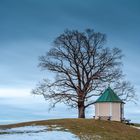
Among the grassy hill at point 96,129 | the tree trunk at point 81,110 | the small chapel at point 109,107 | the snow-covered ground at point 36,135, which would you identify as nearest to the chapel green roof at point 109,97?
the small chapel at point 109,107

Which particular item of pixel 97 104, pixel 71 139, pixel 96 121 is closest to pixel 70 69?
pixel 97 104

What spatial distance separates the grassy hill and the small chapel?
6.96 m

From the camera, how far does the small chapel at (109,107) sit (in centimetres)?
5038

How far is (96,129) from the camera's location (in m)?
38.4

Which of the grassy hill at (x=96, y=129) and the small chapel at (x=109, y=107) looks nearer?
the grassy hill at (x=96, y=129)

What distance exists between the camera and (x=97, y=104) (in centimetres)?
5103

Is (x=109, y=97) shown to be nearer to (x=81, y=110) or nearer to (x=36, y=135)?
(x=81, y=110)

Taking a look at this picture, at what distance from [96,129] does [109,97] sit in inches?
511

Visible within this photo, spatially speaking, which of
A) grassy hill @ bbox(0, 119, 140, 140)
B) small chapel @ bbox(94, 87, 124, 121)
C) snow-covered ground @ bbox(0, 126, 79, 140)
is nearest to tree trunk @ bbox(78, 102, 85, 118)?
small chapel @ bbox(94, 87, 124, 121)

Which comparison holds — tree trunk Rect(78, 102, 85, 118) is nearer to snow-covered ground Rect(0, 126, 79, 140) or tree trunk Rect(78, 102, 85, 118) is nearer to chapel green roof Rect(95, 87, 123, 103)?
chapel green roof Rect(95, 87, 123, 103)

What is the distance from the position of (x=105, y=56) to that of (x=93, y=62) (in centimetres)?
202

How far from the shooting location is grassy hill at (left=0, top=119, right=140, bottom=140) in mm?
34781

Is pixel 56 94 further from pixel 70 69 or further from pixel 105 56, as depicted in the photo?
pixel 105 56

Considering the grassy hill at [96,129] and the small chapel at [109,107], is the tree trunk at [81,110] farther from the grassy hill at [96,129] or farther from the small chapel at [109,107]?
the grassy hill at [96,129]
